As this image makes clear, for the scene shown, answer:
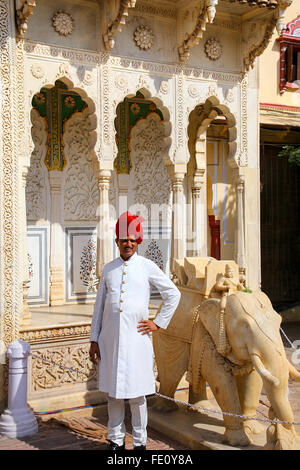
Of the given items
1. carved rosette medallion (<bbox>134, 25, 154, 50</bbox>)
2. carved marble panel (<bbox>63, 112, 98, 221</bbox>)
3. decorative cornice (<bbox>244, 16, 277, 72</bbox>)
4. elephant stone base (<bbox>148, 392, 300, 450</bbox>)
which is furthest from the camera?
carved marble panel (<bbox>63, 112, 98, 221</bbox>)

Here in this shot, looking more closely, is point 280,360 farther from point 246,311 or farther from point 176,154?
point 176,154

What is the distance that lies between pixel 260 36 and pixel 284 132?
4292 millimetres

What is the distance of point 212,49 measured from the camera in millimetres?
7734

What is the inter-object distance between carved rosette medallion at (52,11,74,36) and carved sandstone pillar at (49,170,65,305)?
216 cm

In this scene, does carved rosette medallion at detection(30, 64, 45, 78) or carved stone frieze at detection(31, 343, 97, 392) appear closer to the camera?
carved stone frieze at detection(31, 343, 97, 392)

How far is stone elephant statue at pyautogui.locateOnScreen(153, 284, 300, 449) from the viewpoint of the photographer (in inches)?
177

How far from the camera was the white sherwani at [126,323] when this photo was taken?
4.43 metres

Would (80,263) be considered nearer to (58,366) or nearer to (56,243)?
(56,243)

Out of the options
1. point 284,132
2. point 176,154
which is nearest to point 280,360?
point 176,154

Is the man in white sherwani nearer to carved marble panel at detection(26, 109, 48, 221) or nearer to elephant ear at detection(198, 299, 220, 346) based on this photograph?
elephant ear at detection(198, 299, 220, 346)

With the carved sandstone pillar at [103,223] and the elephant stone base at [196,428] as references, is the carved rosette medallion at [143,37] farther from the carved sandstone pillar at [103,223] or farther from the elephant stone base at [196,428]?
A: the elephant stone base at [196,428]

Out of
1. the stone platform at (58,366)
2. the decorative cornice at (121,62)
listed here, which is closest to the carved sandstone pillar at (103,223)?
the stone platform at (58,366)

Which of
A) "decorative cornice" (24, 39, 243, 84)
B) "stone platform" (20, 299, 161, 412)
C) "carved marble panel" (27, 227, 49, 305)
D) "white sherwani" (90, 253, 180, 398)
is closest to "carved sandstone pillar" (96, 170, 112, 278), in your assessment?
"stone platform" (20, 299, 161, 412)

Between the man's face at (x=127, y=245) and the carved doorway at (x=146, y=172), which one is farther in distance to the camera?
the carved doorway at (x=146, y=172)
